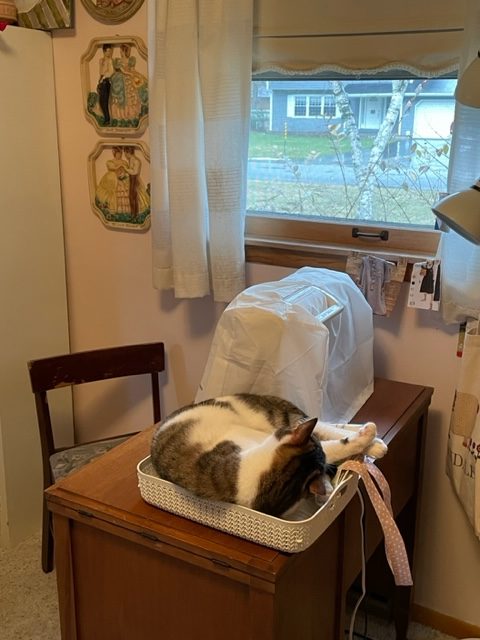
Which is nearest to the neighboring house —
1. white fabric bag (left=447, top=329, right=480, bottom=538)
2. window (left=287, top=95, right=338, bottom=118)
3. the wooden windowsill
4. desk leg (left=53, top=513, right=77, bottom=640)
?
window (left=287, top=95, right=338, bottom=118)

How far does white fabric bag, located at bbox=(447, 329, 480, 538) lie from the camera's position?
Answer: 163 centimetres

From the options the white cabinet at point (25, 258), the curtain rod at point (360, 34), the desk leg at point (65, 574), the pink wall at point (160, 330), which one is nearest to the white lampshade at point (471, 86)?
the curtain rod at point (360, 34)

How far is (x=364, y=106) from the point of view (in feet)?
5.90

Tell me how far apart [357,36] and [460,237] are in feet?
1.88

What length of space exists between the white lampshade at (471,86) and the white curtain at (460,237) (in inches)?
6.1

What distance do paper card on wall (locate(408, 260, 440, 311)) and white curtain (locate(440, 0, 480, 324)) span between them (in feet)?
0.12

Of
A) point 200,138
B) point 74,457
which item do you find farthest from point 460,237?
point 74,457

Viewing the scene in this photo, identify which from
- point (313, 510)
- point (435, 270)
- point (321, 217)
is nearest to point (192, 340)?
point (321, 217)

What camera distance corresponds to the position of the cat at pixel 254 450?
1059 millimetres

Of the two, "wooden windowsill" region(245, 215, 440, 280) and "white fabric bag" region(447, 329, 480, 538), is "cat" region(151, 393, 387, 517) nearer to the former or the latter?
"white fabric bag" region(447, 329, 480, 538)

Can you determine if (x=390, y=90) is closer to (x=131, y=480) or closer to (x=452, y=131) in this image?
(x=452, y=131)

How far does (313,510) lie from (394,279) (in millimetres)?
827

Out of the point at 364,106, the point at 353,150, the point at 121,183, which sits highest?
the point at 364,106

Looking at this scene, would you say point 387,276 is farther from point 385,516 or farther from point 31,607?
point 31,607
